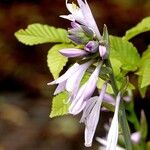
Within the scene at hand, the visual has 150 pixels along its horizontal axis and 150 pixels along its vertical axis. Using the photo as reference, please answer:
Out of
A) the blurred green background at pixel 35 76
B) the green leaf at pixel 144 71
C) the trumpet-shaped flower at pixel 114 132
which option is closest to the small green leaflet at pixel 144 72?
the green leaf at pixel 144 71

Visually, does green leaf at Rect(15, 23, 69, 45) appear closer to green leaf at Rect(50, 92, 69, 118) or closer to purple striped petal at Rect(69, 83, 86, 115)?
green leaf at Rect(50, 92, 69, 118)

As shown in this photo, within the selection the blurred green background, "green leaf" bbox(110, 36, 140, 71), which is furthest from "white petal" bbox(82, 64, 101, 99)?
the blurred green background

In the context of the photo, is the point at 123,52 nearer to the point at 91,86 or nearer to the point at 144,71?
the point at 144,71

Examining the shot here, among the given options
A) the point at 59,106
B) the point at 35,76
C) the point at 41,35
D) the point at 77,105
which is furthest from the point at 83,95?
the point at 35,76

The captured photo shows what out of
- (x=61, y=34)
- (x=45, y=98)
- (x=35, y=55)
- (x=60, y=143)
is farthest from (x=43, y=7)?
(x=61, y=34)

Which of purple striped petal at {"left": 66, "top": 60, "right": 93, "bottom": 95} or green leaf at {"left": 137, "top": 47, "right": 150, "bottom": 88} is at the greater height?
purple striped petal at {"left": 66, "top": 60, "right": 93, "bottom": 95}

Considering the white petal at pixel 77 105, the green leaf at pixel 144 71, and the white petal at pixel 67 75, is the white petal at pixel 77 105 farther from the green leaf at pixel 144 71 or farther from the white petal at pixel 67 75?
the green leaf at pixel 144 71
